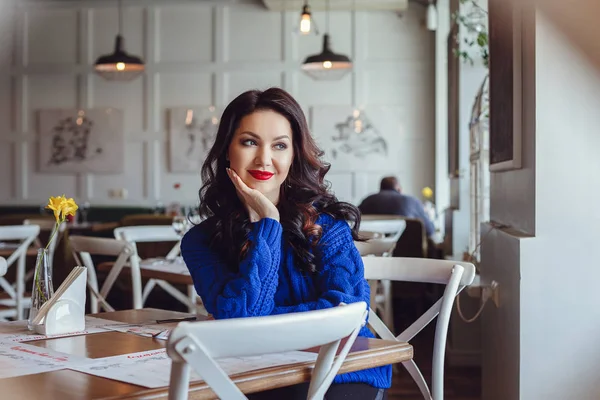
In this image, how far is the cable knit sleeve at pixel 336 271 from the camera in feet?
6.15

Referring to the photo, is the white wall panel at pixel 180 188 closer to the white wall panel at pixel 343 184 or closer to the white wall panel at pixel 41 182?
the white wall panel at pixel 41 182

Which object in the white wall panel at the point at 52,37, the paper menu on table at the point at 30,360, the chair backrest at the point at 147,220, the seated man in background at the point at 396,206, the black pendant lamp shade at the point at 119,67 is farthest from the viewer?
the white wall panel at the point at 52,37

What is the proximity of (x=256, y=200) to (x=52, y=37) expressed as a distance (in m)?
8.63

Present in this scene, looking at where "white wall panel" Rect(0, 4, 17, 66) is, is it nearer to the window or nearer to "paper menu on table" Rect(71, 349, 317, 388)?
the window

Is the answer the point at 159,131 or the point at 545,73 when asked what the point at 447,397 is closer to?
the point at 545,73

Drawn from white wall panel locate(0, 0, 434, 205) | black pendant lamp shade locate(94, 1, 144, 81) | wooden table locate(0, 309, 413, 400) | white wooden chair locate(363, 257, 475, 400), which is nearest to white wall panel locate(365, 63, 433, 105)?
white wall panel locate(0, 0, 434, 205)

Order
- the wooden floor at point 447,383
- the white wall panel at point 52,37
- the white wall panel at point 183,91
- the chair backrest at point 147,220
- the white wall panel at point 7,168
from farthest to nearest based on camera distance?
the white wall panel at point 7,168
the white wall panel at point 52,37
the white wall panel at point 183,91
the chair backrest at point 147,220
the wooden floor at point 447,383

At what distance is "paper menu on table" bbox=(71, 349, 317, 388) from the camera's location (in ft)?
4.49

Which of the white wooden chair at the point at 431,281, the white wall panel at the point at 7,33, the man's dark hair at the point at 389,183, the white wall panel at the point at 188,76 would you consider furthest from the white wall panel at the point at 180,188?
the white wooden chair at the point at 431,281

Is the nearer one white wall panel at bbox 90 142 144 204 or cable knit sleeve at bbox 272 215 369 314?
cable knit sleeve at bbox 272 215 369 314

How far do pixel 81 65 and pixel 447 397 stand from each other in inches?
279

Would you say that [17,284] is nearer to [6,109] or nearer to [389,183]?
[389,183]

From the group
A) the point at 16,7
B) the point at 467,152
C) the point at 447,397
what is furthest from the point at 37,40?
the point at 447,397

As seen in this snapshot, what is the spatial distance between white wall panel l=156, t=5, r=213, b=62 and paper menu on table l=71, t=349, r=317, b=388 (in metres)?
8.31
